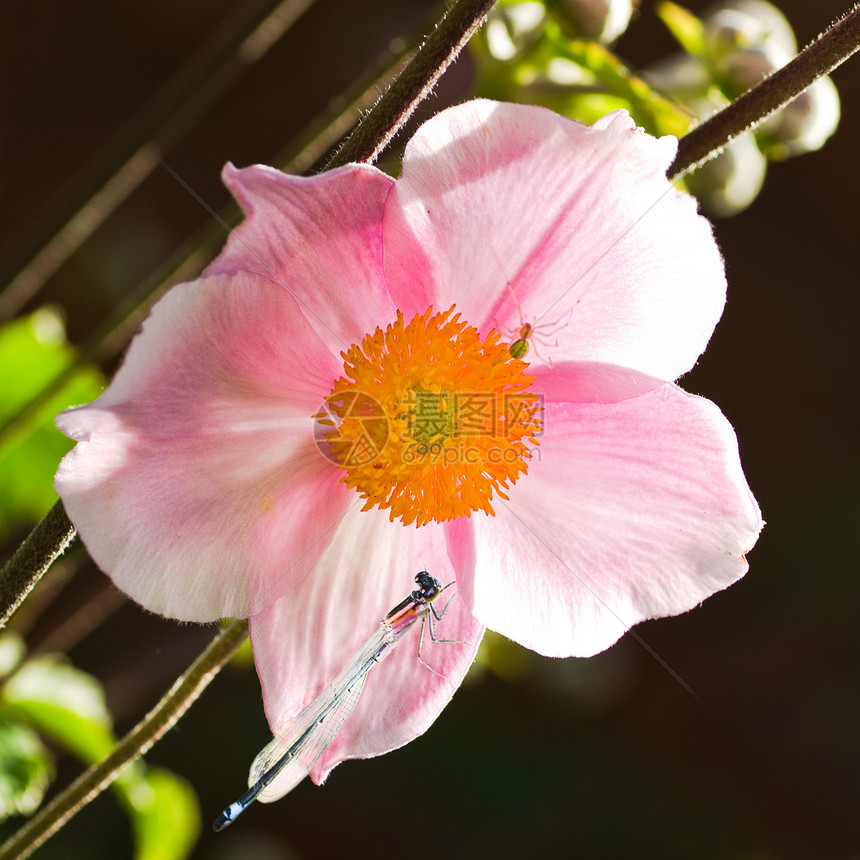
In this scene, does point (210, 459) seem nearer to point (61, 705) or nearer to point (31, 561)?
point (31, 561)

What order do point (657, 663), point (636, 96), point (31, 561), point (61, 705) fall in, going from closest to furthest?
point (31, 561) < point (636, 96) < point (61, 705) < point (657, 663)

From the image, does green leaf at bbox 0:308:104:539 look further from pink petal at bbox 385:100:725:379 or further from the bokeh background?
the bokeh background

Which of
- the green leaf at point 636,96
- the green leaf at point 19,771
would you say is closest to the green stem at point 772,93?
the green leaf at point 636,96

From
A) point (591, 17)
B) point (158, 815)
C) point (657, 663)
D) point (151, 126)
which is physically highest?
point (151, 126)

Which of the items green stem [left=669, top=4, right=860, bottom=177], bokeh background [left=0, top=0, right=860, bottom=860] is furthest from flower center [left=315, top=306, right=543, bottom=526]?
bokeh background [left=0, top=0, right=860, bottom=860]

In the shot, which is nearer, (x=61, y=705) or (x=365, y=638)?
(x=365, y=638)

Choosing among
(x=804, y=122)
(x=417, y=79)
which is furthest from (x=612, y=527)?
(x=804, y=122)

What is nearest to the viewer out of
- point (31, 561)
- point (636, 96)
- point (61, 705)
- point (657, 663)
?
point (31, 561)

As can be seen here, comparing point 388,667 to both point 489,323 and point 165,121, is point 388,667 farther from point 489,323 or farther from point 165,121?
point 165,121

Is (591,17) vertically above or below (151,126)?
below
